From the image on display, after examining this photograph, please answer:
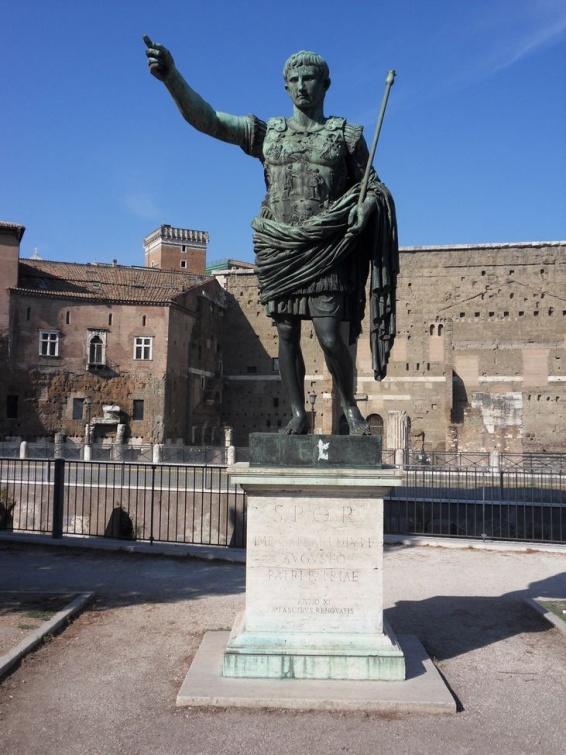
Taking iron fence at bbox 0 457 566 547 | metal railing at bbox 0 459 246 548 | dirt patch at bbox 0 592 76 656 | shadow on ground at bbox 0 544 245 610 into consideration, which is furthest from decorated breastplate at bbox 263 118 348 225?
iron fence at bbox 0 457 566 547

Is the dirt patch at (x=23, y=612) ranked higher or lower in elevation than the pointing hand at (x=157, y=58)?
lower

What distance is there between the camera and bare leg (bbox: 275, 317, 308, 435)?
4855 millimetres

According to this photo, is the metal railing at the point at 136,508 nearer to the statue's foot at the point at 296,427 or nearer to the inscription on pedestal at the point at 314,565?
the statue's foot at the point at 296,427

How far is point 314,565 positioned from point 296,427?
0.96 m

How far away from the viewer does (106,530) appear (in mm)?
13195

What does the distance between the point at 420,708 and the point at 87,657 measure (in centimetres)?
253

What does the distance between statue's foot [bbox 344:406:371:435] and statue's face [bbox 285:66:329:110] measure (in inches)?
89.4

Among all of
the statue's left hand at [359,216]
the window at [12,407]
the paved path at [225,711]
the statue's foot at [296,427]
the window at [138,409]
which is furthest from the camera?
the window at [138,409]

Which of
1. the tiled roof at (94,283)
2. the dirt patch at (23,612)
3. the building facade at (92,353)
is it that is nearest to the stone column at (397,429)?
the building facade at (92,353)

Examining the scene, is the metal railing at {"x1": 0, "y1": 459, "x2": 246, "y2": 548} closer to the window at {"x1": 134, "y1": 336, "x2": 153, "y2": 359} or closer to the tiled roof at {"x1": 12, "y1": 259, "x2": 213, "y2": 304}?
the window at {"x1": 134, "y1": 336, "x2": 153, "y2": 359}

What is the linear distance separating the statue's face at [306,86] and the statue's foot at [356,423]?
2.27 m

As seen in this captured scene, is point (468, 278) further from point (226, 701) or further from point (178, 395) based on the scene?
point (226, 701)

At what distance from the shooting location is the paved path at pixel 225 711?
359 cm

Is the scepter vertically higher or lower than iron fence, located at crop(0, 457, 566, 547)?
higher
